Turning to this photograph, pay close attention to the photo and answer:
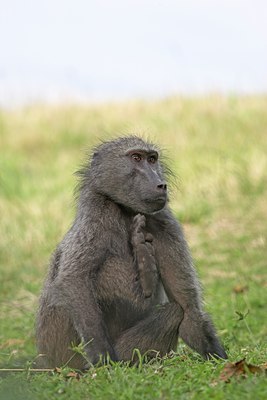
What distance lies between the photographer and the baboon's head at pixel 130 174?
5.29 metres

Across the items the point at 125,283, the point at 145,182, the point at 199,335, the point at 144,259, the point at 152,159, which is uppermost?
the point at 152,159

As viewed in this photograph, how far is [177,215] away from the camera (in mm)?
11844

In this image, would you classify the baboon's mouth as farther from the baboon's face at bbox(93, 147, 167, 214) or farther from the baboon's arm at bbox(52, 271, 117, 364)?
the baboon's arm at bbox(52, 271, 117, 364)

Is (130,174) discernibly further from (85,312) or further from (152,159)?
(85,312)

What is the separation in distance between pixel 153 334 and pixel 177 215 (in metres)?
6.69

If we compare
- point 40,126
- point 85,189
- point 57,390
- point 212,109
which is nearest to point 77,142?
point 40,126

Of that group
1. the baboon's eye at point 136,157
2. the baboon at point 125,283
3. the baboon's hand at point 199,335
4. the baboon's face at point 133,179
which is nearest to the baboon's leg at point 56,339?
the baboon at point 125,283

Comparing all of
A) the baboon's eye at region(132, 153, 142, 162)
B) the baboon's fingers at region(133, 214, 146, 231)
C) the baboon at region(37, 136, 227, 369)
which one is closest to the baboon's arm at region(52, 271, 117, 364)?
the baboon at region(37, 136, 227, 369)

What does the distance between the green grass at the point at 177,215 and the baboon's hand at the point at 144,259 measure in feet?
1.50

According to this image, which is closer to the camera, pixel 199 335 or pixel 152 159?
pixel 199 335

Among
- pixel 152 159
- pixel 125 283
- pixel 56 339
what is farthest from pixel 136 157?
pixel 56 339

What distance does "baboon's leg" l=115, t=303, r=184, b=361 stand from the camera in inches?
205

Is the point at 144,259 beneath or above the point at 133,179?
beneath

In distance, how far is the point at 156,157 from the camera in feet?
18.3
